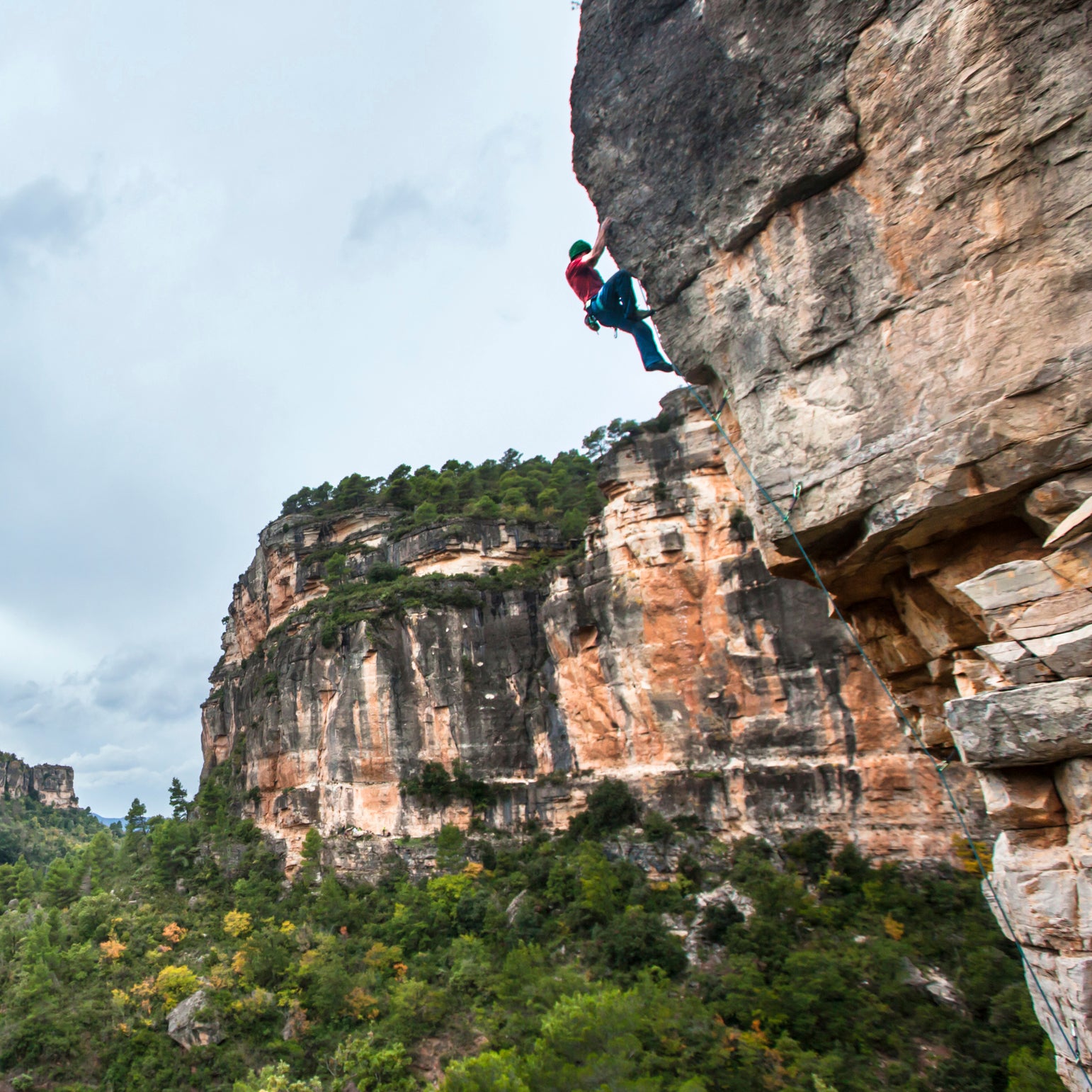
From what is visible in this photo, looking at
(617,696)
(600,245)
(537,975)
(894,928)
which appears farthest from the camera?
(617,696)

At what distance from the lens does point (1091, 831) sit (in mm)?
4785

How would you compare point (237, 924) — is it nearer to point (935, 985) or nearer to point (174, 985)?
point (174, 985)

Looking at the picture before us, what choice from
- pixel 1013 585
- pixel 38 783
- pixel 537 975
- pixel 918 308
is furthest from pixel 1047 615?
pixel 38 783

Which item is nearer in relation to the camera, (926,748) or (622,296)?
(926,748)

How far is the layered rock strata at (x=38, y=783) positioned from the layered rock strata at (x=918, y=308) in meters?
117

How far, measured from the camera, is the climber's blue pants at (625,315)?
8.15m

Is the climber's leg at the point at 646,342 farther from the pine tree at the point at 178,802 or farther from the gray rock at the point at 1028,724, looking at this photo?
the pine tree at the point at 178,802

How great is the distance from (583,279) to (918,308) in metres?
4.12

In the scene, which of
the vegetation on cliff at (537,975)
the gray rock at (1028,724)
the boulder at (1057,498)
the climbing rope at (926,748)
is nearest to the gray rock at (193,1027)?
the vegetation on cliff at (537,975)

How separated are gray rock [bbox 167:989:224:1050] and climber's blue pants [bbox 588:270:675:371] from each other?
2817 centimetres

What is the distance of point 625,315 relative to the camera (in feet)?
27.7

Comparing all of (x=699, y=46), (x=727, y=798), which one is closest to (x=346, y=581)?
(x=727, y=798)

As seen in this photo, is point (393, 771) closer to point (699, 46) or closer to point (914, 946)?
point (914, 946)

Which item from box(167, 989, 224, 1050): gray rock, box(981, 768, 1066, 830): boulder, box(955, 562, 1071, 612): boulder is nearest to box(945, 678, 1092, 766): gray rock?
box(981, 768, 1066, 830): boulder
